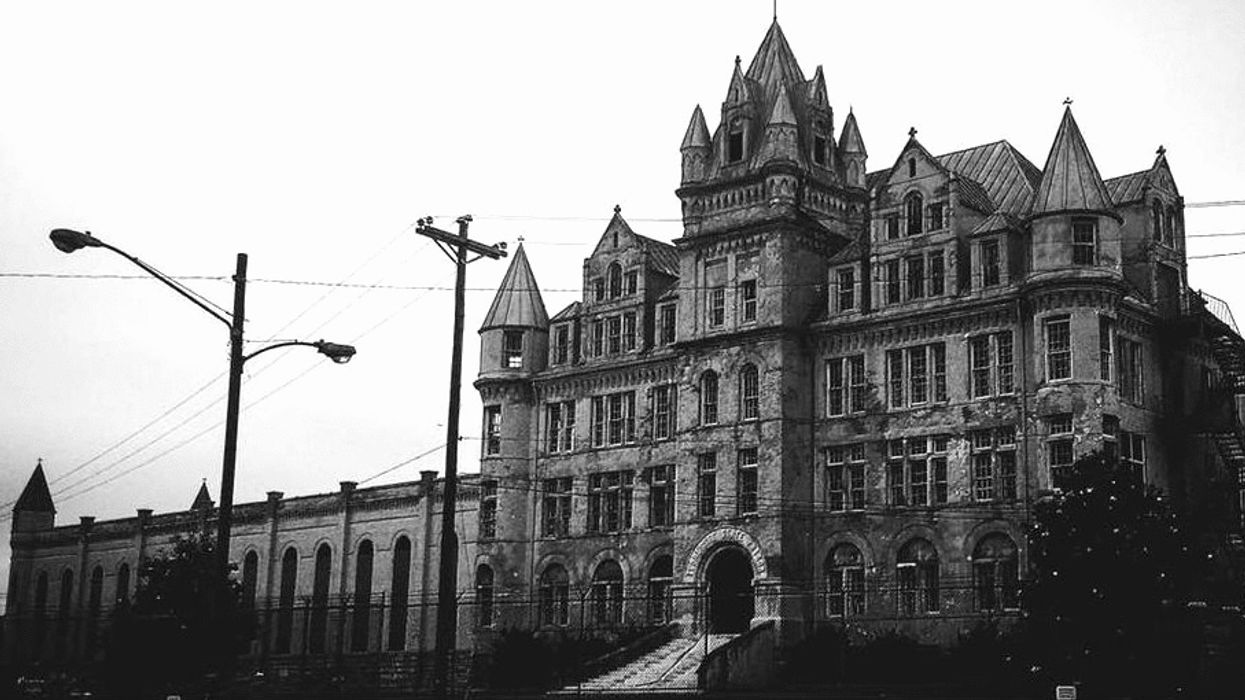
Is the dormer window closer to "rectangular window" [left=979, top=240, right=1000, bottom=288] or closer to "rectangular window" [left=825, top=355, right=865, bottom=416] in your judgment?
"rectangular window" [left=825, top=355, right=865, bottom=416]

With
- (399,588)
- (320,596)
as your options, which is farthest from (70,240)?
(320,596)

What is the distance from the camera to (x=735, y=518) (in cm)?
6372

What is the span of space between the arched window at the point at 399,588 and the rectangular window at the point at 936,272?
1378 inches

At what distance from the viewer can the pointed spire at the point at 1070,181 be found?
186 ft

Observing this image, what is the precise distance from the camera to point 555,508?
241ft

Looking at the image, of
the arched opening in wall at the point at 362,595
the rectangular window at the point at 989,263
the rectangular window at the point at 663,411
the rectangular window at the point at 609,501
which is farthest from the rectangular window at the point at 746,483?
the arched opening in wall at the point at 362,595

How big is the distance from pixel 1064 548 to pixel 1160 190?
2075 centimetres

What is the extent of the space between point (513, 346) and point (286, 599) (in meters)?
27.1

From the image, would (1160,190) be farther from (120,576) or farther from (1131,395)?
(120,576)

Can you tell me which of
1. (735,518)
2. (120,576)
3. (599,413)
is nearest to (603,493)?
(599,413)

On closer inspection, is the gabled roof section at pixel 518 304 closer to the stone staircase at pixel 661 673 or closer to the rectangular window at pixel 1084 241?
the stone staircase at pixel 661 673

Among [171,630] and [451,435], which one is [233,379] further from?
[171,630]

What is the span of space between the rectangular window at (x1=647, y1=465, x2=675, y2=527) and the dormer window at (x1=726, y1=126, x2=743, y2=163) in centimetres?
1272

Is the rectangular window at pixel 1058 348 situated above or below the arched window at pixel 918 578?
above
